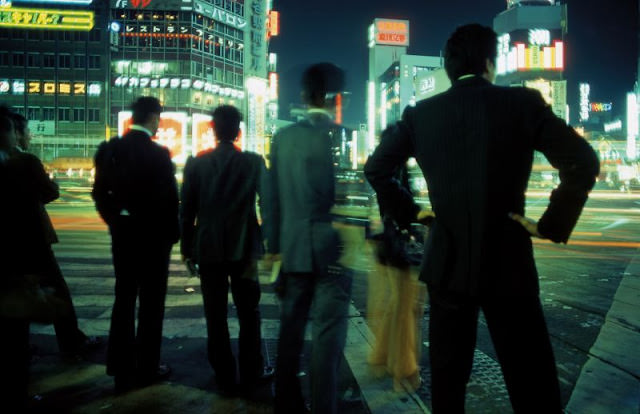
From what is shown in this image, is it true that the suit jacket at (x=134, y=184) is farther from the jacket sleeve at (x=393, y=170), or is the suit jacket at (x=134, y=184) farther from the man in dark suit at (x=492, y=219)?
the man in dark suit at (x=492, y=219)

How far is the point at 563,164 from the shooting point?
1836 millimetres

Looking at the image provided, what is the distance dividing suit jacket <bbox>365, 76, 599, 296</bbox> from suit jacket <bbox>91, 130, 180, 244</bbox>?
2175 millimetres

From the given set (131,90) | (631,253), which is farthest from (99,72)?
(631,253)

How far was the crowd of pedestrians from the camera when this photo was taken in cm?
190

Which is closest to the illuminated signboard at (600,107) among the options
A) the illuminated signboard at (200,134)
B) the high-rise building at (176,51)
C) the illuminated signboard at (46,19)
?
the high-rise building at (176,51)

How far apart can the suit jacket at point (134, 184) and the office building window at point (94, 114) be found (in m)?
68.1

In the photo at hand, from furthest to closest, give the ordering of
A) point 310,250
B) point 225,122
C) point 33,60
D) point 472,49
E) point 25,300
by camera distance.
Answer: point 33,60, point 225,122, point 310,250, point 25,300, point 472,49

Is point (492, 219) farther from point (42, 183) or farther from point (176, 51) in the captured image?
point (176, 51)

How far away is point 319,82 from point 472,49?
1.03 m

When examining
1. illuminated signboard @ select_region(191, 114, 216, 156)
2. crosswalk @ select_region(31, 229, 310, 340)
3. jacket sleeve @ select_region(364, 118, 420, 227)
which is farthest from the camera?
illuminated signboard @ select_region(191, 114, 216, 156)

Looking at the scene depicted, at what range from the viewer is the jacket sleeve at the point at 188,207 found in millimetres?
3488

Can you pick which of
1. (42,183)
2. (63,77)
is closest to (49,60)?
(63,77)

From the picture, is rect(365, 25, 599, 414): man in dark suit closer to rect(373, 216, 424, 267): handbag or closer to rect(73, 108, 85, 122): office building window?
rect(373, 216, 424, 267): handbag

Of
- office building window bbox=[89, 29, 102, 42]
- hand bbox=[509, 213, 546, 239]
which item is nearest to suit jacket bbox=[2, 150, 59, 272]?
hand bbox=[509, 213, 546, 239]
